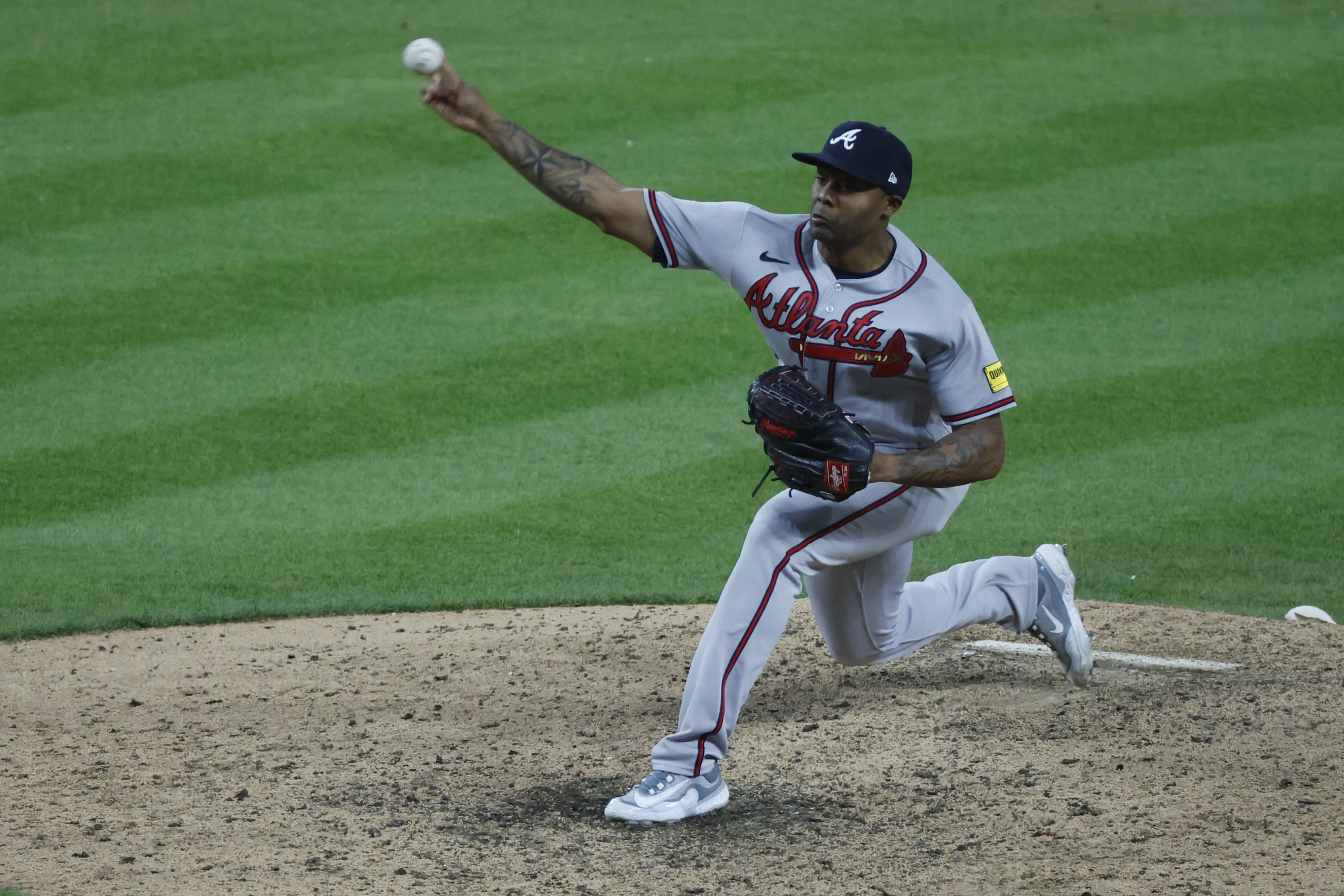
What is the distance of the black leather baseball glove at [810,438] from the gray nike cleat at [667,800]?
0.86m

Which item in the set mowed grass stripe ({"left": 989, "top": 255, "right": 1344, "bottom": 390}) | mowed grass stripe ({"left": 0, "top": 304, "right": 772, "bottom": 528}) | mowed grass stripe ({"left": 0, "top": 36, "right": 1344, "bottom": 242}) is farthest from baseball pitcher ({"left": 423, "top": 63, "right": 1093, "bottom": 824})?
mowed grass stripe ({"left": 0, "top": 36, "right": 1344, "bottom": 242})

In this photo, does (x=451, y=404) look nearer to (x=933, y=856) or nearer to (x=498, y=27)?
(x=933, y=856)

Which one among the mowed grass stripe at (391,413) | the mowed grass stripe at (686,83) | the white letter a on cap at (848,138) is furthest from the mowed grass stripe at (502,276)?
the white letter a on cap at (848,138)

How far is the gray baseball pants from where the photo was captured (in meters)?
4.01

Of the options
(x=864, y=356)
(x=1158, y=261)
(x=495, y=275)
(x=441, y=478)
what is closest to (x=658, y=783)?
(x=864, y=356)

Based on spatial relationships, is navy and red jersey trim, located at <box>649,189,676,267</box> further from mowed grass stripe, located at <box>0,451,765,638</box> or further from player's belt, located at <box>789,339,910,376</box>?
mowed grass stripe, located at <box>0,451,765,638</box>

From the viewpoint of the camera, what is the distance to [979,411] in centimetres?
398

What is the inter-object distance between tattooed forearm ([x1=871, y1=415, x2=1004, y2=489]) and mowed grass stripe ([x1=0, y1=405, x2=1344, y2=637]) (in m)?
2.49

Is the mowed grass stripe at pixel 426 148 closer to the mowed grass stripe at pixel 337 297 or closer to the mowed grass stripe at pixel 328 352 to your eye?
the mowed grass stripe at pixel 337 297

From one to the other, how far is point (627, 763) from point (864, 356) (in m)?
1.47

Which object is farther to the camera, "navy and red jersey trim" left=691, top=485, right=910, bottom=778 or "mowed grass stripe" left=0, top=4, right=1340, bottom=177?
"mowed grass stripe" left=0, top=4, right=1340, bottom=177

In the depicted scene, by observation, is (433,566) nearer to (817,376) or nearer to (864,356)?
(817,376)

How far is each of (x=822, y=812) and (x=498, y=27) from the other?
1069cm

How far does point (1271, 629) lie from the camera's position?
5.60 metres
